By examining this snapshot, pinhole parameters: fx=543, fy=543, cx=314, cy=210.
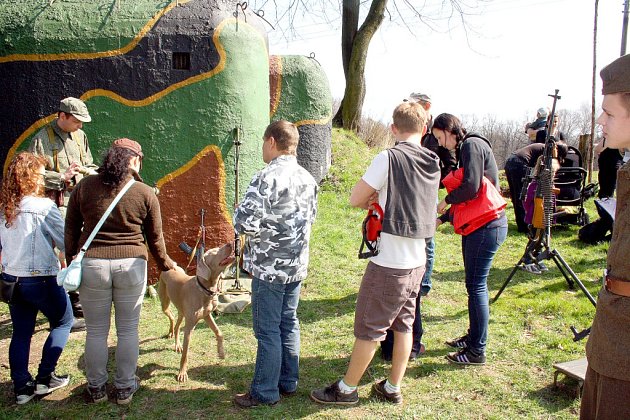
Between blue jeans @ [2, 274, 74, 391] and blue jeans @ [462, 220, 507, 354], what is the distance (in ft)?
9.76

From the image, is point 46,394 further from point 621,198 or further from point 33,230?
point 621,198

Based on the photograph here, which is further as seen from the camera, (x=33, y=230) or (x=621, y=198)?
(x=33, y=230)

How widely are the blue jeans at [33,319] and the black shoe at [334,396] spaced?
1.84 metres

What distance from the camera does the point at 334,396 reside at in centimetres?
372

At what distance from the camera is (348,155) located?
12.4 meters

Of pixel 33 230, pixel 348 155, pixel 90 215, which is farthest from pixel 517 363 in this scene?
pixel 348 155

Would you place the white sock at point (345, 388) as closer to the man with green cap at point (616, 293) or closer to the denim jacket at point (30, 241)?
the man with green cap at point (616, 293)

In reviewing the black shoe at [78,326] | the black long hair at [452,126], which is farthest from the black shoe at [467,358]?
the black shoe at [78,326]

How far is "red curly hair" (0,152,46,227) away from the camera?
11.7 ft

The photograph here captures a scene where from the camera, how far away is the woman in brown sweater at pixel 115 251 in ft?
11.3

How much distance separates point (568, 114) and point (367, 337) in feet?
115

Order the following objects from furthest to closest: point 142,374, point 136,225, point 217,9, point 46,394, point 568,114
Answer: point 568,114 → point 217,9 → point 142,374 → point 46,394 → point 136,225

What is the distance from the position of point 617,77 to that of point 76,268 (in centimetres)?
306

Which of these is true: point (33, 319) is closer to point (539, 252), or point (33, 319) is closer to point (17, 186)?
point (17, 186)
